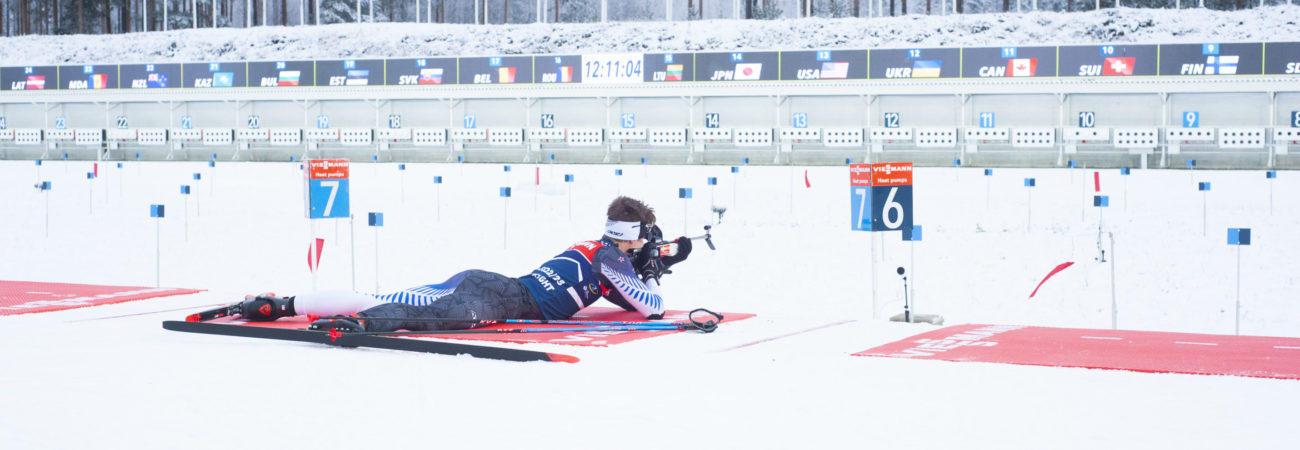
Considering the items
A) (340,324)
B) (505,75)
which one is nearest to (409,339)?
(340,324)

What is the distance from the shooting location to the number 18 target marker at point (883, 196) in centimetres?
872

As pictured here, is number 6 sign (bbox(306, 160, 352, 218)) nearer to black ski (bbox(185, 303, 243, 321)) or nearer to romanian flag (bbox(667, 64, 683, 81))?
black ski (bbox(185, 303, 243, 321))

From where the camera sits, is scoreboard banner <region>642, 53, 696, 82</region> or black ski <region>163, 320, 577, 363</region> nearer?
black ski <region>163, 320, 577, 363</region>

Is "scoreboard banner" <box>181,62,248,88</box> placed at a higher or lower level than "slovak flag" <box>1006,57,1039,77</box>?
higher

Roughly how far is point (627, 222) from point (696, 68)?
91.4 feet

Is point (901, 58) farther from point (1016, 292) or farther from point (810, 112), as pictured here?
point (1016, 292)

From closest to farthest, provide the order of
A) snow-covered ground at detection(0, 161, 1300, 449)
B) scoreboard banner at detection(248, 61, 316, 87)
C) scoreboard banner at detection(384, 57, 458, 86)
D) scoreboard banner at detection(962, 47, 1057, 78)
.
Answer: snow-covered ground at detection(0, 161, 1300, 449) → scoreboard banner at detection(962, 47, 1057, 78) → scoreboard banner at detection(384, 57, 458, 86) → scoreboard banner at detection(248, 61, 316, 87)

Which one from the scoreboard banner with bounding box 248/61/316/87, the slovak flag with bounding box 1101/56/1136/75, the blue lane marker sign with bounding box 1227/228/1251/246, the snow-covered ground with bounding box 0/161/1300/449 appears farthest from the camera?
the scoreboard banner with bounding box 248/61/316/87

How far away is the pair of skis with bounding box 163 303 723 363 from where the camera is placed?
612 centimetres

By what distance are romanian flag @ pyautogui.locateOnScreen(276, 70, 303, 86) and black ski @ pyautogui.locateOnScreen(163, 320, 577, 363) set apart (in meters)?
33.4

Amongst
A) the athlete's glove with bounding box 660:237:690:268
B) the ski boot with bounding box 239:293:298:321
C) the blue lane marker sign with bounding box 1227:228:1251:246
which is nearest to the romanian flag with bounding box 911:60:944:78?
the blue lane marker sign with bounding box 1227:228:1251:246

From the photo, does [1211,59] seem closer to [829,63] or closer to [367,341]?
[829,63]

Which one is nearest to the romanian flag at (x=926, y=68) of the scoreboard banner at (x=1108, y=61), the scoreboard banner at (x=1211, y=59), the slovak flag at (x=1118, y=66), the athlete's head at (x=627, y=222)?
the scoreboard banner at (x=1108, y=61)

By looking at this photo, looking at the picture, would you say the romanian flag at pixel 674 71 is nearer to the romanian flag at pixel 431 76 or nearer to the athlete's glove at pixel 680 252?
the romanian flag at pixel 431 76
